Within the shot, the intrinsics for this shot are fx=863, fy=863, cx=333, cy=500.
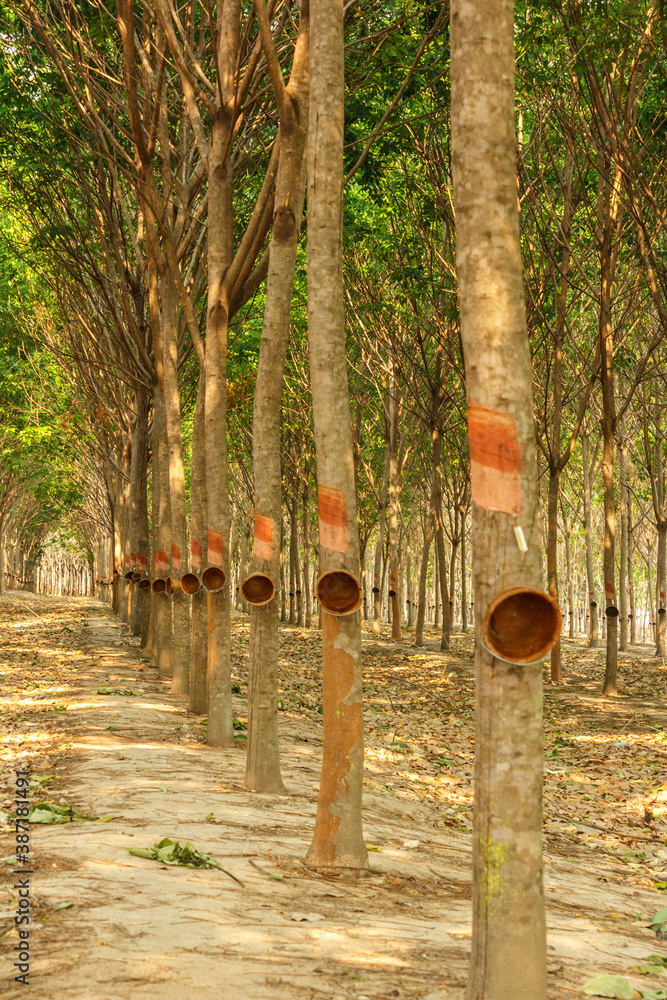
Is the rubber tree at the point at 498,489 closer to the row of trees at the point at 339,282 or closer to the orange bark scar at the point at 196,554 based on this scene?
the row of trees at the point at 339,282

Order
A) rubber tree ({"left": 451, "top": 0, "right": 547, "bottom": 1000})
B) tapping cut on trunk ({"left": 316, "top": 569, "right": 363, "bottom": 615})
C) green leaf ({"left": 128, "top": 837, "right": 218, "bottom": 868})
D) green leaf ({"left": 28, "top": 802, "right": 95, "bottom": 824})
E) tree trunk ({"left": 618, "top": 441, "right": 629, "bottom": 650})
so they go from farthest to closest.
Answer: tree trunk ({"left": 618, "top": 441, "right": 629, "bottom": 650}), green leaf ({"left": 28, "top": 802, "right": 95, "bottom": 824}), tapping cut on trunk ({"left": 316, "top": 569, "right": 363, "bottom": 615}), green leaf ({"left": 128, "top": 837, "right": 218, "bottom": 868}), rubber tree ({"left": 451, "top": 0, "right": 547, "bottom": 1000})

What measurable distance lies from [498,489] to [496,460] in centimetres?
10

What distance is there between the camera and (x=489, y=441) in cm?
296

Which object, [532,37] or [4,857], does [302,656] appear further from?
[4,857]

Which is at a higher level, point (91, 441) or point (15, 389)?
point (15, 389)

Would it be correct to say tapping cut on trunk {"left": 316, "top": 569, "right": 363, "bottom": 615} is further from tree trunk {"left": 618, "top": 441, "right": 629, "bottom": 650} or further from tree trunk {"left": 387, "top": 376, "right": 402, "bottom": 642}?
tree trunk {"left": 387, "top": 376, "right": 402, "bottom": 642}

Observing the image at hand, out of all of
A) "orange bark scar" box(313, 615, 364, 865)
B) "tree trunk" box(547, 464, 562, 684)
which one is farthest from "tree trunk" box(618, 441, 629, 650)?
"orange bark scar" box(313, 615, 364, 865)

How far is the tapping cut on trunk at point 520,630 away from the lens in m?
2.86

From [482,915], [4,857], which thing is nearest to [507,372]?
[482,915]

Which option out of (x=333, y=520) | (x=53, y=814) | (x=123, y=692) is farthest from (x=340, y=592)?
(x=123, y=692)

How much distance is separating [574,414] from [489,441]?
68.4 ft

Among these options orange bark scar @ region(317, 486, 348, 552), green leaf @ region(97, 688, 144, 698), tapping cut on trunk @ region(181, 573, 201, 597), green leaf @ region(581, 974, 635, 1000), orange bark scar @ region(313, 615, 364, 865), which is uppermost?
orange bark scar @ region(317, 486, 348, 552)

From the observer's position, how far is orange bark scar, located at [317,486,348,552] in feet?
16.0

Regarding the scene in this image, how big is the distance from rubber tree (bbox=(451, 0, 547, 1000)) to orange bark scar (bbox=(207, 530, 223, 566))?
15.8 feet
